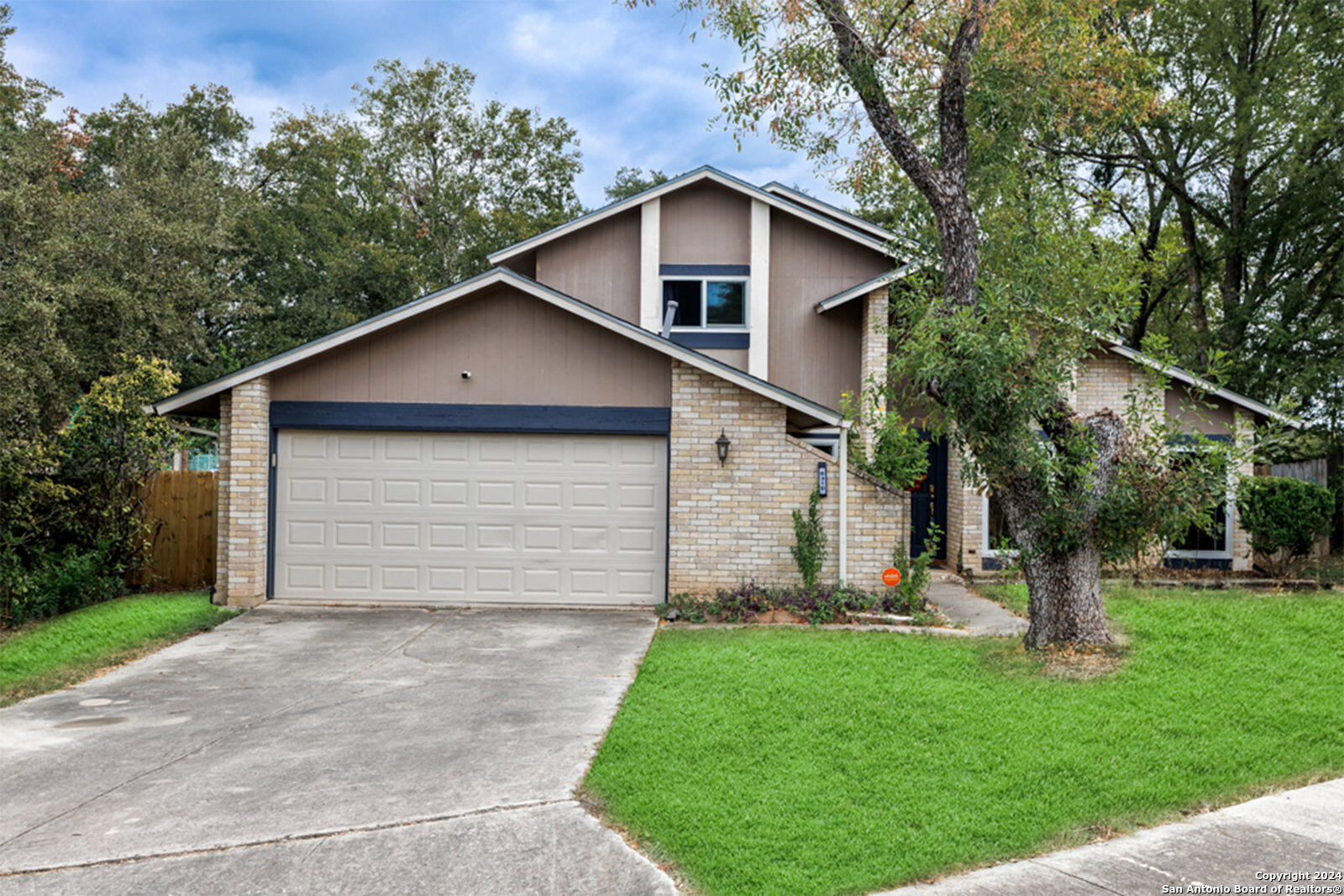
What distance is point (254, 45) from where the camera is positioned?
30188 mm

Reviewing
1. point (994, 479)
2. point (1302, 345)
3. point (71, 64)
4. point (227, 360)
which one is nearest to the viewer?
point (994, 479)

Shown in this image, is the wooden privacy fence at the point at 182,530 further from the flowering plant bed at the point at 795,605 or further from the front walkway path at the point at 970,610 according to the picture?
the front walkway path at the point at 970,610

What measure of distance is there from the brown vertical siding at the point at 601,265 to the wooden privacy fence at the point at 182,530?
6573mm

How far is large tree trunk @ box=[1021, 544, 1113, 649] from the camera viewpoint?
808cm

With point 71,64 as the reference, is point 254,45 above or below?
above

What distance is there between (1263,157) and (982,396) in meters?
17.6

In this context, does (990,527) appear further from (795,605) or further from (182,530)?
(182,530)

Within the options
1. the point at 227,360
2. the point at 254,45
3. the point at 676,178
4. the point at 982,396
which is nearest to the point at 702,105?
the point at 676,178

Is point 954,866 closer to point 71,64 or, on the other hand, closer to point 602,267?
point 602,267

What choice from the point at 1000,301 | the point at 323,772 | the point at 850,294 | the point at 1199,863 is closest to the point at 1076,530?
the point at 1000,301

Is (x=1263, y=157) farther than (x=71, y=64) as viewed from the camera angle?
No

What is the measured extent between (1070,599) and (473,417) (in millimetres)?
7374

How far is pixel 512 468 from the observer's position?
11.8 metres

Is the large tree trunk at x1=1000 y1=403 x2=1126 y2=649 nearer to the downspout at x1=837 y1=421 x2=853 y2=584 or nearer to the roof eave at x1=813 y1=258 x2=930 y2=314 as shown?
the downspout at x1=837 y1=421 x2=853 y2=584
